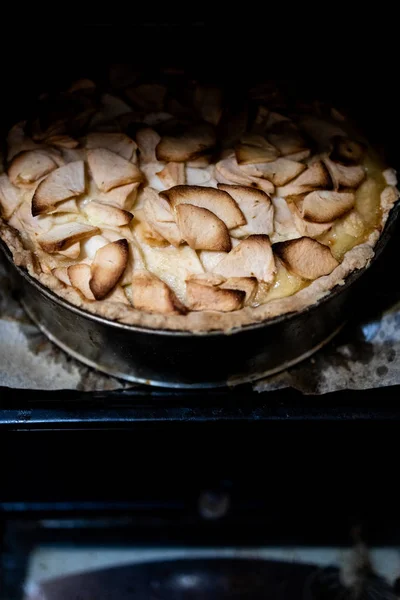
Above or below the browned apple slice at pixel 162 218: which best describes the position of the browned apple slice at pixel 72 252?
below

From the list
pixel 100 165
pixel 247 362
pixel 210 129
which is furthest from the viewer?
pixel 210 129

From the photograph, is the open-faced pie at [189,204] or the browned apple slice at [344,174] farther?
the browned apple slice at [344,174]

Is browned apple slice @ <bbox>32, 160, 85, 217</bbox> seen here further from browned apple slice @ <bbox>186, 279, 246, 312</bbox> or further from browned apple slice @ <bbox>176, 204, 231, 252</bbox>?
browned apple slice @ <bbox>186, 279, 246, 312</bbox>

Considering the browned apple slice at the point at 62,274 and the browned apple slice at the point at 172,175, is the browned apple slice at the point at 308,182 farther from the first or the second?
the browned apple slice at the point at 62,274

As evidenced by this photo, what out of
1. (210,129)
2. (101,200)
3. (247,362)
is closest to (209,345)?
(247,362)

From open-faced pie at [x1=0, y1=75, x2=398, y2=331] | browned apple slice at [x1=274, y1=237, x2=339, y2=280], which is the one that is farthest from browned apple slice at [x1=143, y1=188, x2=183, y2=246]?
browned apple slice at [x1=274, y1=237, x2=339, y2=280]

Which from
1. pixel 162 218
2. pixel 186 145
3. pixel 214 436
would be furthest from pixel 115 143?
pixel 214 436

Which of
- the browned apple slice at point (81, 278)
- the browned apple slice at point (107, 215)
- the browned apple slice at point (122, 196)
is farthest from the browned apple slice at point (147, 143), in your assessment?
the browned apple slice at point (81, 278)

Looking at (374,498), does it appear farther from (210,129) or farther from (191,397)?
(210,129)

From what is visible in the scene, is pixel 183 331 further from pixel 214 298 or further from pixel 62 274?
pixel 62 274
